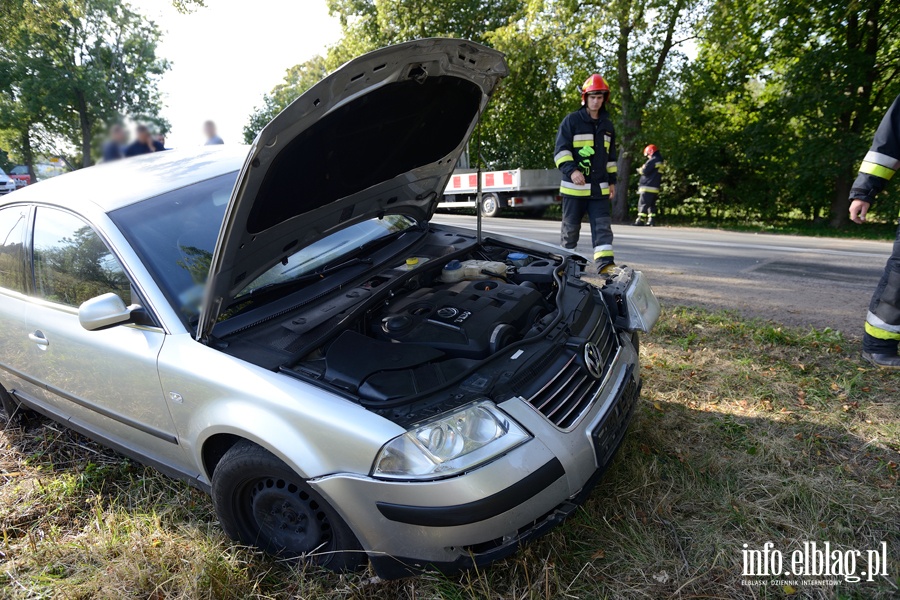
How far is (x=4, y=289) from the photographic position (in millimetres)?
2924

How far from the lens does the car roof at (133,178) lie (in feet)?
8.39

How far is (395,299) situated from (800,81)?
13241mm

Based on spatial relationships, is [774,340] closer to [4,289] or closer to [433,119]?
[433,119]

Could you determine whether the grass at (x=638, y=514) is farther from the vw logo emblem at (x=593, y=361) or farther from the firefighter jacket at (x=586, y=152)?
the firefighter jacket at (x=586, y=152)

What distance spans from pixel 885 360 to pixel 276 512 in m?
3.88

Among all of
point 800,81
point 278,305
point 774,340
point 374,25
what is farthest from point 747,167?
point 278,305

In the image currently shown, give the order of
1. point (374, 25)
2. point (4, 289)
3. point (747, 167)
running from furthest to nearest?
point (374, 25), point (747, 167), point (4, 289)

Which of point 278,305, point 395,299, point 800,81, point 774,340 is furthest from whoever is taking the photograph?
point 800,81

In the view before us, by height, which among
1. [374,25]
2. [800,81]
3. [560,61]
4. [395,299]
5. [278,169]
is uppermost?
[374,25]

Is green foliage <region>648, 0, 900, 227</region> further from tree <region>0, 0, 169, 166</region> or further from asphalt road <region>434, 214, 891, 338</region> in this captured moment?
tree <region>0, 0, 169, 166</region>

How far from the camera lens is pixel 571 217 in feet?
17.5

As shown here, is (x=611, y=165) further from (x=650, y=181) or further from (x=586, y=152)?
(x=650, y=181)

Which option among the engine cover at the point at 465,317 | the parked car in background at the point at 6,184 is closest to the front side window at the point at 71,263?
the engine cover at the point at 465,317

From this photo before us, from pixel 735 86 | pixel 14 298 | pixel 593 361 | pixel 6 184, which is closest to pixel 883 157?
pixel 593 361
